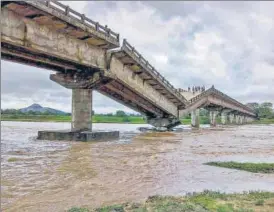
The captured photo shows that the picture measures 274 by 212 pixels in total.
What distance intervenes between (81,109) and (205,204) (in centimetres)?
1993

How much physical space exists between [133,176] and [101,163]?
321cm

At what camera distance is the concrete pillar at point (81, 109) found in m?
25.8

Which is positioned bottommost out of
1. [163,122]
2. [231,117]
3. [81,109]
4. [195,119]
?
[163,122]

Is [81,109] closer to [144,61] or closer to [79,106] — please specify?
[79,106]

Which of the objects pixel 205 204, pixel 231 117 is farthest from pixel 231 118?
pixel 205 204

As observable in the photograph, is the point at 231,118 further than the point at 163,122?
Yes

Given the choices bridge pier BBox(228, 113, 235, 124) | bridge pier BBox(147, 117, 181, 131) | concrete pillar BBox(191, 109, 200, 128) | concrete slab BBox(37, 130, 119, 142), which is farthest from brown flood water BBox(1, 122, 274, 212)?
bridge pier BBox(228, 113, 235, 124)

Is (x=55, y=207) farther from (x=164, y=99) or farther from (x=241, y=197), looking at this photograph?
(x=164, y=99)

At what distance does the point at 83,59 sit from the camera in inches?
904

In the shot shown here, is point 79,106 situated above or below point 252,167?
above

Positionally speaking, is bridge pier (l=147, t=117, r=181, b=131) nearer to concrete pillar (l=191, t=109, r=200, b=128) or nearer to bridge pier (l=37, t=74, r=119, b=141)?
concrete pillar (l=191, t=109, r=200, b=128)

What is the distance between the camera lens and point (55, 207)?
7039 mm

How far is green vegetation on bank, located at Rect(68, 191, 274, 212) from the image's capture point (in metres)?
6.38

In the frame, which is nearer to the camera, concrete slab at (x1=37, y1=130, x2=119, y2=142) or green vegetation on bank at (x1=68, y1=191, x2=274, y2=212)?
green vegetation on bank at (x1=68, y1=191, x2=274, y2=212)
